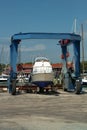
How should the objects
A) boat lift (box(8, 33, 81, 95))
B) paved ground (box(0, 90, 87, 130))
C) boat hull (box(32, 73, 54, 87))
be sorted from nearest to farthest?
paved ground (box(0, 90, 87, 130)), boat lift (box(8, 33, 81, 95)), boat hull (box(32, 73, 54, 87))

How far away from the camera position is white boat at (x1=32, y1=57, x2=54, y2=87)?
30.4 meters

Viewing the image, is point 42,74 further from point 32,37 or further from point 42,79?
point 32,37

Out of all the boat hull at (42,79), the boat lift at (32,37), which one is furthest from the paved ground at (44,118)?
the boat lift at (32,37)

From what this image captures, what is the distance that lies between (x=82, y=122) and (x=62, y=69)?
1986 centimetres

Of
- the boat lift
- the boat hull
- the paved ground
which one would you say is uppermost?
the boat lift

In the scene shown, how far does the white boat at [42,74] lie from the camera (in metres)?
30.4

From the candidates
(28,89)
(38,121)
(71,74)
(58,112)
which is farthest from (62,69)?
(38,121)

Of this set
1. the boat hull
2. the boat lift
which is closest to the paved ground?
the boat hull

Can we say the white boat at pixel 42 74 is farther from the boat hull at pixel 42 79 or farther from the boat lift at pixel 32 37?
the boat lift at pixel 32 37

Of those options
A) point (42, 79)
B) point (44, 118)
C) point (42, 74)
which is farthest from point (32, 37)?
point (44, 118)

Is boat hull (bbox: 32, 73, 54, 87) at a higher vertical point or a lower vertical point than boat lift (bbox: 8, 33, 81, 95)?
lower

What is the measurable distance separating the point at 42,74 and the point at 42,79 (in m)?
0.37

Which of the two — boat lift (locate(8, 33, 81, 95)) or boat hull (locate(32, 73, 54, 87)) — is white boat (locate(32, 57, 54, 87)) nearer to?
boat hull (locate(32, 73, 54, 87))

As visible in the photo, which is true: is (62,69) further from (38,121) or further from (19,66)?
(38,121)
